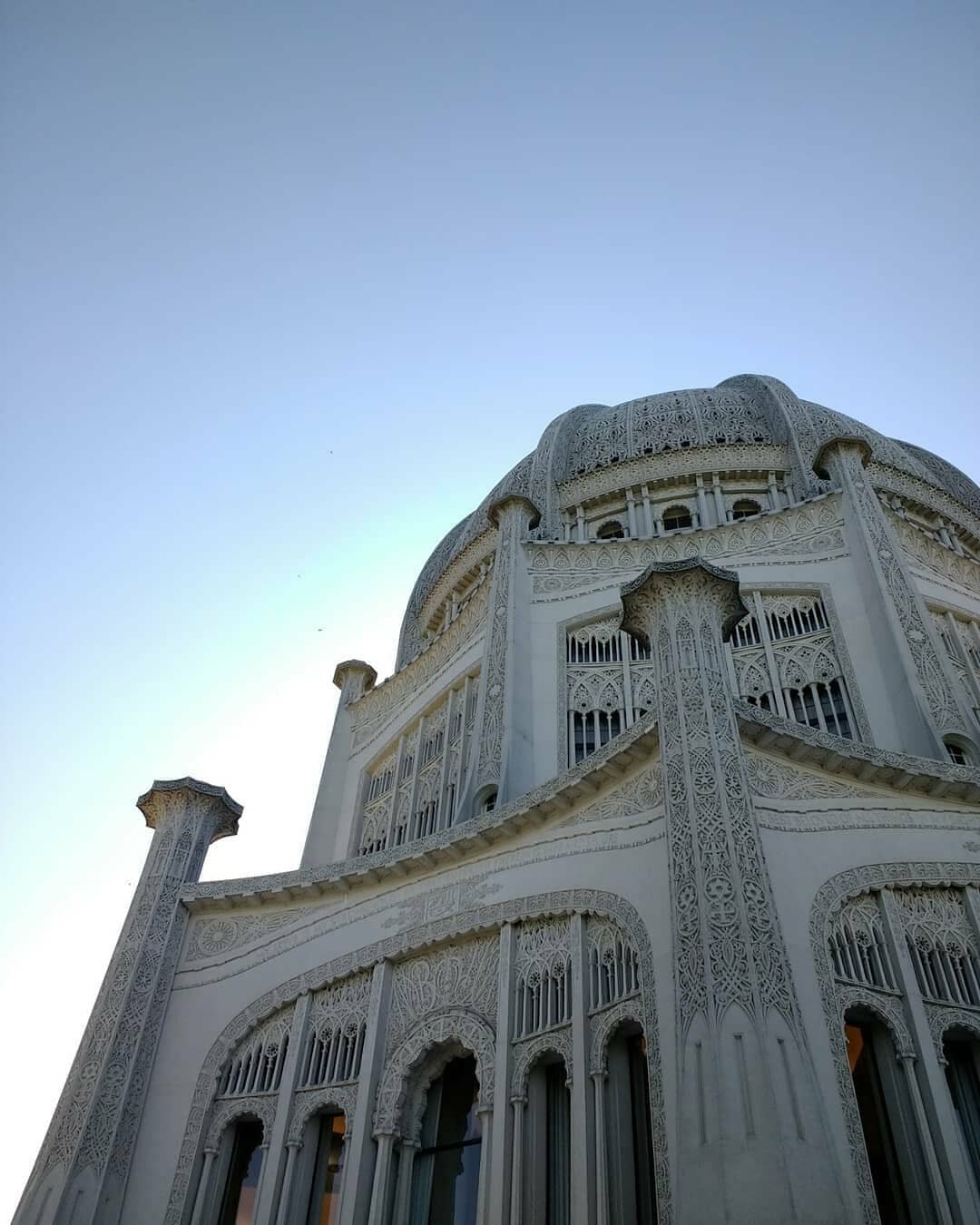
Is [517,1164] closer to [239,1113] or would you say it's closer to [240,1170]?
[239,1113]

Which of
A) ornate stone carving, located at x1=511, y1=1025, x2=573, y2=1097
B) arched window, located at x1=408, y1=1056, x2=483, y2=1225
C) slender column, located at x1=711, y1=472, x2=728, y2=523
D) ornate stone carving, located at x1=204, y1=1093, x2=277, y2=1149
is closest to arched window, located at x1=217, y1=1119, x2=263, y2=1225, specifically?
ornate stone carving, located at x1=204, y1=1093, x2=277, y2=1149

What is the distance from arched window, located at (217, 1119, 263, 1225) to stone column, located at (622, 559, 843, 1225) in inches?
247

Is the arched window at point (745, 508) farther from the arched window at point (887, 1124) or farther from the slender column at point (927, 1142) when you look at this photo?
the slender column at point (927, 1142)

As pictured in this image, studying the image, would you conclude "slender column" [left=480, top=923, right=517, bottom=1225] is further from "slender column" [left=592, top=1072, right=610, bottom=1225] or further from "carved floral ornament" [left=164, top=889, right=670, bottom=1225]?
"slender column" [left=592, top=1072, right=610, bottom=1225]

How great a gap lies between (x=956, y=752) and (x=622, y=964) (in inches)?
283

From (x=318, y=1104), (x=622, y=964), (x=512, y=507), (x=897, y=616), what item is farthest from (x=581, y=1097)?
(x=512, y=507)

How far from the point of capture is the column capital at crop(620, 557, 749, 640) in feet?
36.7

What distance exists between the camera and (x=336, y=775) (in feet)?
69.3

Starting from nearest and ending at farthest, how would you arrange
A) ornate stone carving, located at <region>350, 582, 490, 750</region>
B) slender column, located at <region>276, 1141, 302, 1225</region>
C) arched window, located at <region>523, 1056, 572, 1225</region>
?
arched window, located at <region>523, 1056, 572, 1225</region> → slender column, located at <region>276, 1141, 302, 1225</region> → ornate stone carving, located at <region>350, 582, 490, 750</region>

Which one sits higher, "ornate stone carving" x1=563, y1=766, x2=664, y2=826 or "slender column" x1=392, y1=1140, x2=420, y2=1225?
"ornate stone carving" x1=563, y1=766, x2=664, y2=826

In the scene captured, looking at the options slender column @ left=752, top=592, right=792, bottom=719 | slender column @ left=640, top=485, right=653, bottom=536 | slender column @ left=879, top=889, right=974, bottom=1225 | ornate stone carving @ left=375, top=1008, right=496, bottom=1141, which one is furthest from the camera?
slender column @ left=640, top=485, right=653, bottom=536

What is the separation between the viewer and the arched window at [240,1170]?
11.3m

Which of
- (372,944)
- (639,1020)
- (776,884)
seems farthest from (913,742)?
(372,944)

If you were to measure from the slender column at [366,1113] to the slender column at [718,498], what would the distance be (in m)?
13.3
